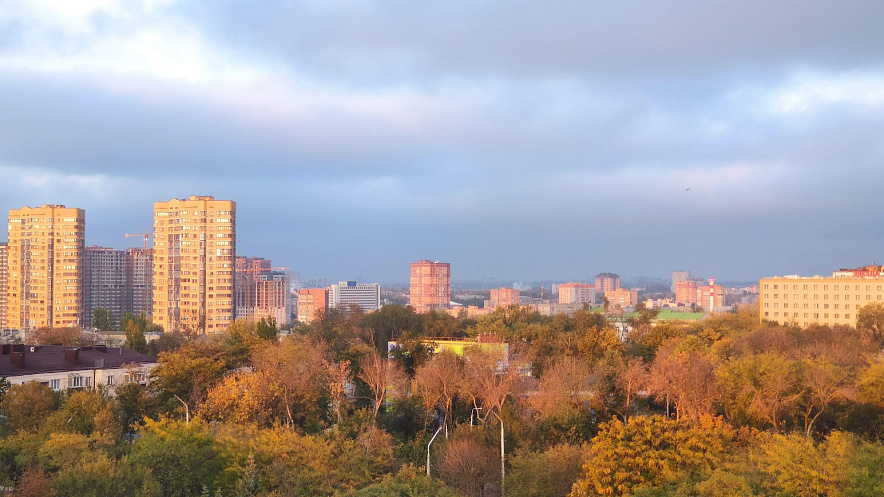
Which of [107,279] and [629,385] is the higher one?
[107,279]

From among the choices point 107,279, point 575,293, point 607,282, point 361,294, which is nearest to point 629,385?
point 107,279

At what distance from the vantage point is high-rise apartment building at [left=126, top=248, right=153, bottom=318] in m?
72.4

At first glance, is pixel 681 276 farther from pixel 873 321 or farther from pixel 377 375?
pixel 377 375

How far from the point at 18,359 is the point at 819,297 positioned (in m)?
54.4

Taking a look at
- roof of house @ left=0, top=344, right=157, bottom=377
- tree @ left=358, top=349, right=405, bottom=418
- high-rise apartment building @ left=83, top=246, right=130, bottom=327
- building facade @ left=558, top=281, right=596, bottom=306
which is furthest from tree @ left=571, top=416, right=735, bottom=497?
building facade @ left=558, top=281, right=596, bottom=306

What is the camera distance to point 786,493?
11.6 metres

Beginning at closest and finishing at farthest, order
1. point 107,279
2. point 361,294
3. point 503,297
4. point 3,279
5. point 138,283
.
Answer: point 3,279, point 107,279, point 138,283, point 503,297, point 361,294

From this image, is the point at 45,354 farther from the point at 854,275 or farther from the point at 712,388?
the point at 854,275

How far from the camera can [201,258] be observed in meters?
52.7

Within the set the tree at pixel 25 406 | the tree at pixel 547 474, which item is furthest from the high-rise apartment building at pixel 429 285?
the tree at pixel 547 474

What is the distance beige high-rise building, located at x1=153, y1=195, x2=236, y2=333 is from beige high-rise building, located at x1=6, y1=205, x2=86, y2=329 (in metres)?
6.80

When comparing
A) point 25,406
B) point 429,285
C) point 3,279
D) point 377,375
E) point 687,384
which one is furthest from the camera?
point 429,285

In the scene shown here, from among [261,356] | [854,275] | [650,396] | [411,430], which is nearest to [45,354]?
[261,356]

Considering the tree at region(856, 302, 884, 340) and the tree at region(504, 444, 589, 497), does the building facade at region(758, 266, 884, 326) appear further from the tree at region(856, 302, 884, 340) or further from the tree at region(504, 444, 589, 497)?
the tree at region(504, 444, 589, 497)
